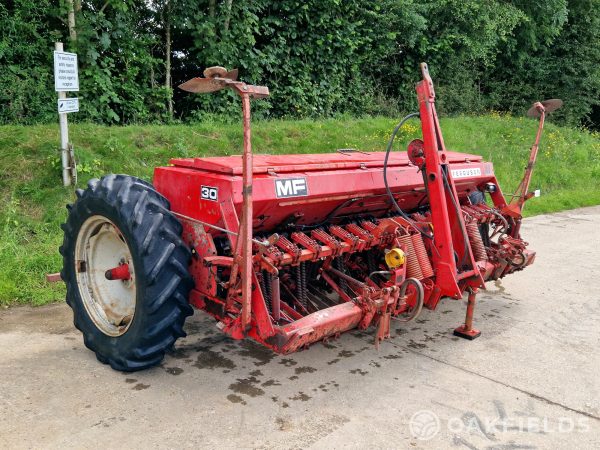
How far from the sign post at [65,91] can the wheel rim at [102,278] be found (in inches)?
114

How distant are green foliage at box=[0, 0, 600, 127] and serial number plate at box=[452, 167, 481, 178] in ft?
19.0

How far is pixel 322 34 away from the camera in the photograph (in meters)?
11.6

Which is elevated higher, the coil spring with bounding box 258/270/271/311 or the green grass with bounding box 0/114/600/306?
the green grass with bounding box 0/114/600/306

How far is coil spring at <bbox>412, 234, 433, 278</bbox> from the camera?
3.58 metres

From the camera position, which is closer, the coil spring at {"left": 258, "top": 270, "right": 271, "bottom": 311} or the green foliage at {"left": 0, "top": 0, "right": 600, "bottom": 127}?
the coil spring at {"left": 258, "top": 270, "right": 271, "bottom": 311}

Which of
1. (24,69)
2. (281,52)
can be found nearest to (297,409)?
(24,69)

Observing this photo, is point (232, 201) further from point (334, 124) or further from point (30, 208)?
point (334, 124)

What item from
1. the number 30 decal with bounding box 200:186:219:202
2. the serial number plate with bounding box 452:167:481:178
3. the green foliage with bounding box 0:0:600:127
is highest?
the green foliage with bounding box 0:0:600:127

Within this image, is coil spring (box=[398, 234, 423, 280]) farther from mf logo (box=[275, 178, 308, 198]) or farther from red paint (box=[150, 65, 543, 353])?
mf logo (box=[275, 178, 308, 198])

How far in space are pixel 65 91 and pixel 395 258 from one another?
450 centimetres

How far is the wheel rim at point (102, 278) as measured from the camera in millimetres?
3594

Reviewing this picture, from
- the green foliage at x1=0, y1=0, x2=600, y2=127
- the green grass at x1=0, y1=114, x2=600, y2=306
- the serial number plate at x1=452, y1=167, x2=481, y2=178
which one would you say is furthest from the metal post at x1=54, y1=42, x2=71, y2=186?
the serial number plate at x1=452, y1=167, x2=481, y2=178

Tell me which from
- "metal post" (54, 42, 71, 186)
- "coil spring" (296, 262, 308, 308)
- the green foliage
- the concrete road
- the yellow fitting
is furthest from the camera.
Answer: the green foliage

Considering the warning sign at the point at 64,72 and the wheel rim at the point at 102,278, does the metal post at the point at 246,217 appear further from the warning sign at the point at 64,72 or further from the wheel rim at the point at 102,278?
the warning sign at the point at 64,72
